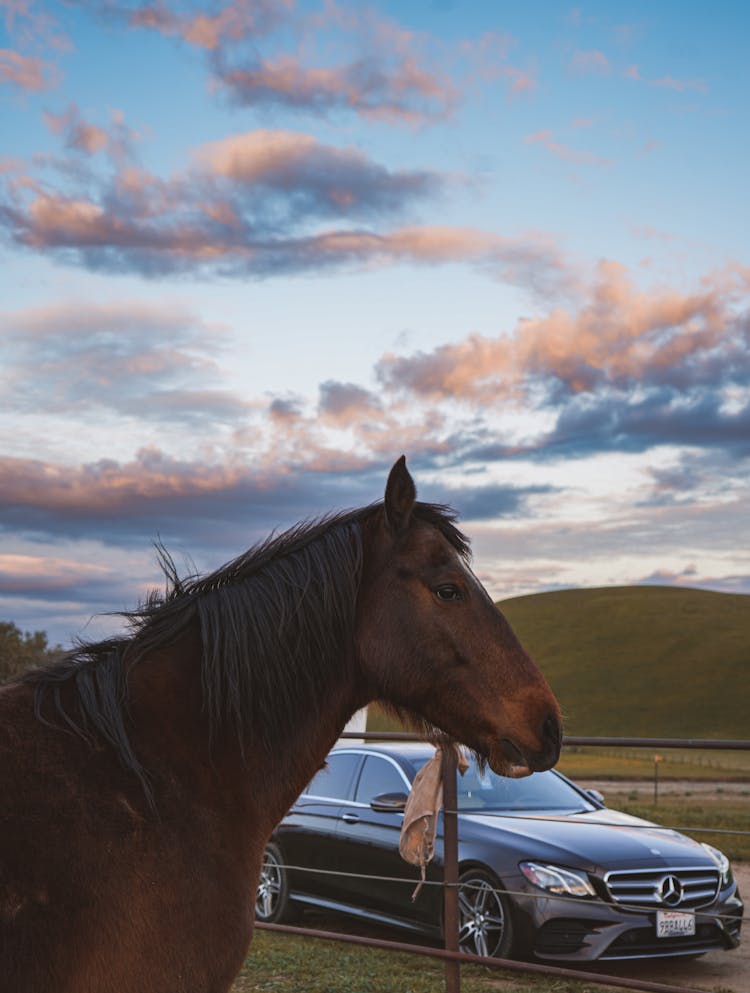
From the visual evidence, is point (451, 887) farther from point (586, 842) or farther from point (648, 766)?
point (648, 766)

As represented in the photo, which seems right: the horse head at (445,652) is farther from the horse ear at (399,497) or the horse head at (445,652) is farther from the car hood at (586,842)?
the car hood at (586,842)

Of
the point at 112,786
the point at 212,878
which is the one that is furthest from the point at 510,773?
the point at 112,786

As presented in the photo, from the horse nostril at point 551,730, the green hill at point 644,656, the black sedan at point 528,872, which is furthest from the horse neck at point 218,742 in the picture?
the green hill at point 644,656

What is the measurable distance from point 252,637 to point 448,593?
61 cm

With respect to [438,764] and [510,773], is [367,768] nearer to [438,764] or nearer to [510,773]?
[438,764]

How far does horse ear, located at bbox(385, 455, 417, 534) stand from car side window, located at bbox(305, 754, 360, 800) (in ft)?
21.0

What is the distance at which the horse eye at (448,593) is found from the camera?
3.18 meters

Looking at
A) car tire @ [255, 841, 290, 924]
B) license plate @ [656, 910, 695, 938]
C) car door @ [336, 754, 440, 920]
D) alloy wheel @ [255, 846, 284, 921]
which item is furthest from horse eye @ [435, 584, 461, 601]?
alloy wheel @ [255, 846, 284, 921]

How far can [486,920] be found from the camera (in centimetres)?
758

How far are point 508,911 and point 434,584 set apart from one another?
5150 mm

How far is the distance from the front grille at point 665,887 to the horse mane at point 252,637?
5138mm

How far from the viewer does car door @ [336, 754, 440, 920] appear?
842 centimetres

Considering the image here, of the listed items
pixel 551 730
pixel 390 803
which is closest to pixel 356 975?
pixel 390 803

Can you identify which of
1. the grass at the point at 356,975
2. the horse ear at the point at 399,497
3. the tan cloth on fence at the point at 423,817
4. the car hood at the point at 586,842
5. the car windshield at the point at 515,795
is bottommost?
the grass at the point at 356,975
